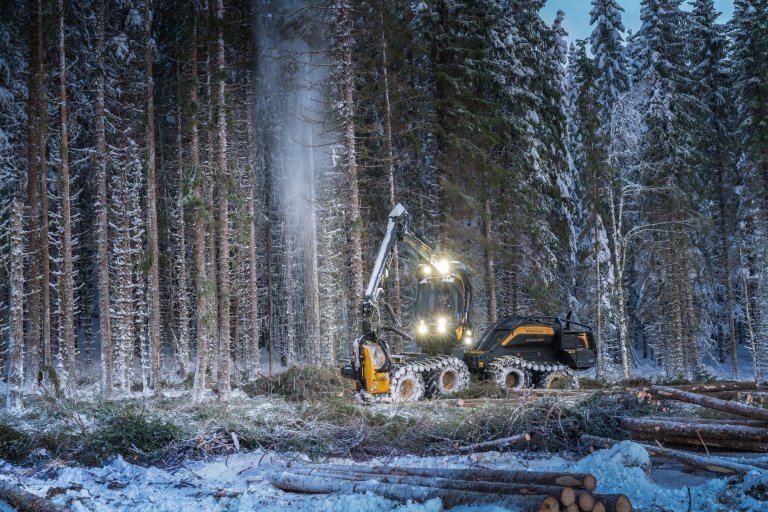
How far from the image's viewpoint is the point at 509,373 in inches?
A: 611

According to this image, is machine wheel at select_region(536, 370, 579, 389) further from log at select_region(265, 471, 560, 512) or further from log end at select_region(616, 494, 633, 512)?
log end at select_region(616, 494, 633, 512)

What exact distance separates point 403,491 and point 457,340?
10183 millimetres

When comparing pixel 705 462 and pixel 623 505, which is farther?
pixel 705 462

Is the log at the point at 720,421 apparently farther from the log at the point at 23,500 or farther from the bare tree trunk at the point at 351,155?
the bare tree trunk at the point at 351,155

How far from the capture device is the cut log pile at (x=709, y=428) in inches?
280

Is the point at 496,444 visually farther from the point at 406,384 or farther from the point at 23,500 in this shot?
the point at 406,384

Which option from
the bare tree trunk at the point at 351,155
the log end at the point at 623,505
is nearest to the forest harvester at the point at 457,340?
the bare tree trunk at the point at 351,155

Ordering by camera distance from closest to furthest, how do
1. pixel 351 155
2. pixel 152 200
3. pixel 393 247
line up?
pixel 393 247 < pixel 351 155 < pixel 152 200

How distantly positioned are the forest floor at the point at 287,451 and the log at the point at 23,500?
0.31 metres

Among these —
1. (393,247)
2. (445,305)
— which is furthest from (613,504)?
(445,305)

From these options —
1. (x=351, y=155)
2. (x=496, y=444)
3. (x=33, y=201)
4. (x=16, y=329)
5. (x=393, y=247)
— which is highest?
(x=351, y=155)

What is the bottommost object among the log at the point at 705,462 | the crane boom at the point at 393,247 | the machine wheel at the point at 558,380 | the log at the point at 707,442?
the machine wheel at the point at 558,380

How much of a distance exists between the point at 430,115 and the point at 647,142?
919cm

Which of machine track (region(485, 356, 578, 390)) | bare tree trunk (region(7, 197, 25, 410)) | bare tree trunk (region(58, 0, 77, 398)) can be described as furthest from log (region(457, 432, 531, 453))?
bare tree trunk (region(58, 0, 77, 398))
